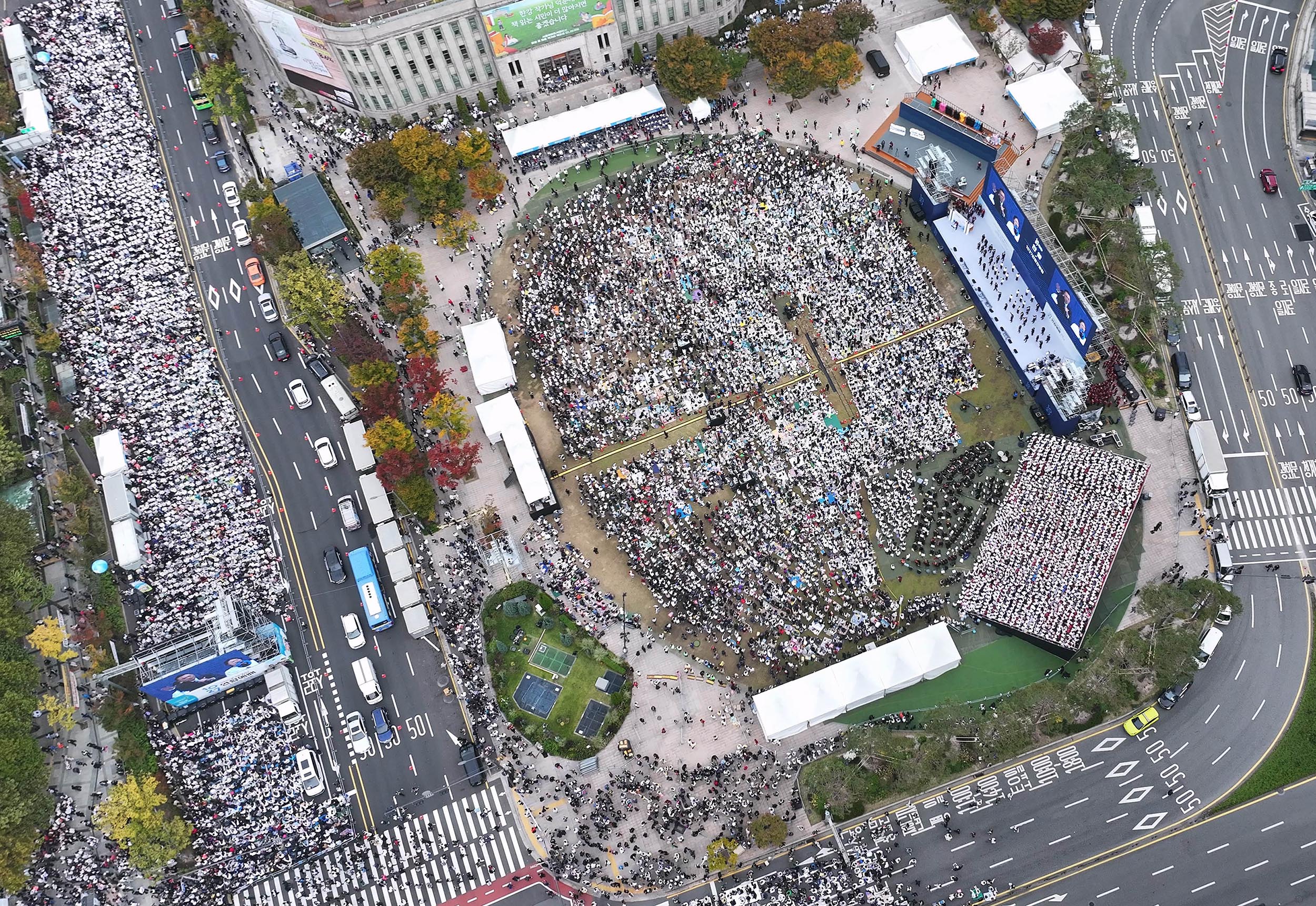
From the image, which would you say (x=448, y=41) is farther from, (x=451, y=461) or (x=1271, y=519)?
(x=1271, y=519)

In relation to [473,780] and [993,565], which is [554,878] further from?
[993,565]

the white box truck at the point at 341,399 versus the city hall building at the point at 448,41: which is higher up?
the city hall building at the point at 448,41

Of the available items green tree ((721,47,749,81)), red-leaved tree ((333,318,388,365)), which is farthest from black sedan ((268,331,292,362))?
green tree ((721,47,749,81))

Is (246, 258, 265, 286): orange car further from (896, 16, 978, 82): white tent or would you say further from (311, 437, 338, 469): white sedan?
(896, 16, 978, 82): white tent

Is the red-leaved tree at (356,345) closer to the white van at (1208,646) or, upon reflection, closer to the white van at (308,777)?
the white van at (308,777)

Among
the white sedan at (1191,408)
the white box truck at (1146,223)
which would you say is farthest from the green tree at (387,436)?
the white box truck at (1146,223)

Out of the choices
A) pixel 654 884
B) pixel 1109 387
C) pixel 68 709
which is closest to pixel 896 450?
pixel 1109 387

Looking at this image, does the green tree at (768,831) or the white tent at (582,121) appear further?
the white tent at (582,121)
